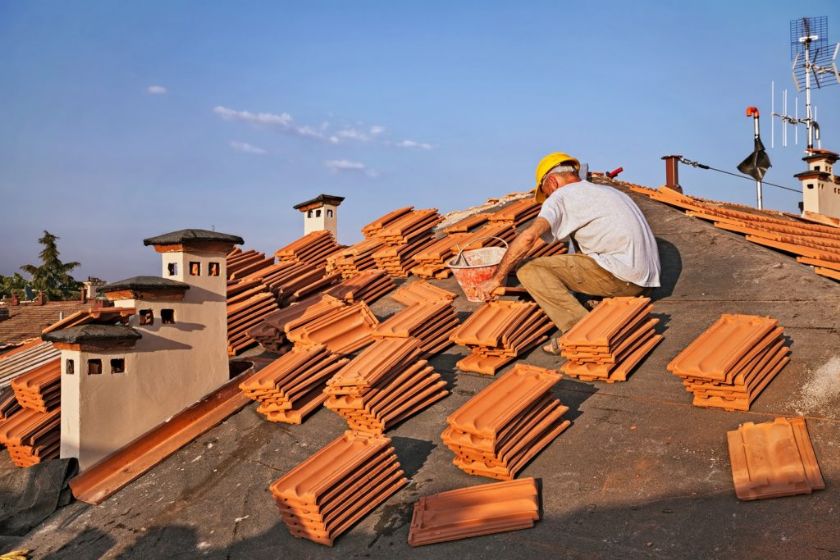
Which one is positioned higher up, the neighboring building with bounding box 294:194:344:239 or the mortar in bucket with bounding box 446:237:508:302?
the neighboring building with bounding box 294:194:344:239

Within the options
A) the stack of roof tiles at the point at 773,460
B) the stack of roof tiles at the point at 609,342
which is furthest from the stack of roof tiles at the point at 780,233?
the stack of roof tiles at the point at 773,460

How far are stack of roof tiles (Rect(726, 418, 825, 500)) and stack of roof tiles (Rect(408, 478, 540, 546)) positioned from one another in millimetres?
1281

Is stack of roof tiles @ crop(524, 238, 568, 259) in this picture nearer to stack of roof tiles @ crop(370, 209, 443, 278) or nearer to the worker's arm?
the worker's arm

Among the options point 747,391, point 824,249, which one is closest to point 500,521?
point 747,391

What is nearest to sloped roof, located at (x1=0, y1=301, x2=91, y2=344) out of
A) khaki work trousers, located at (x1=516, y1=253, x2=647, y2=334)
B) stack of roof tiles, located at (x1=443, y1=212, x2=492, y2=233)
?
stack of roof tiles, located at (x1=443, y1=212, x2=492, y2=233)

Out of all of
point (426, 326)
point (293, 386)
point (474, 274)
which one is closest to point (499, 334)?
point (426, 326)

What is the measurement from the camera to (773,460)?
398 centimetres

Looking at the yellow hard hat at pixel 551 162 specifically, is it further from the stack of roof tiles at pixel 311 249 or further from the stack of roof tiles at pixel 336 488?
the stack of roof tiles at pixel 311 249

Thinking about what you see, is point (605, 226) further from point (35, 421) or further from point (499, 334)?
point (35, 421)

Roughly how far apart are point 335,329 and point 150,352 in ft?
7.12

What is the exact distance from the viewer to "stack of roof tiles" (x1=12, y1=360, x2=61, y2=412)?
25.9 feet

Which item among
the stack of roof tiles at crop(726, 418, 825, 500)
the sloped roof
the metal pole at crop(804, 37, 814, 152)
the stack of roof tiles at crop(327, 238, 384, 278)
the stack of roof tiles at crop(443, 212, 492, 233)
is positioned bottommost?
the sloped roof

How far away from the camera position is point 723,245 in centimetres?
881

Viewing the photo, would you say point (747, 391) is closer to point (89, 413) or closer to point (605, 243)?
point (605, 243)
